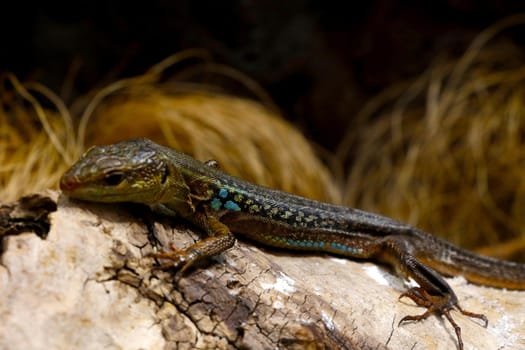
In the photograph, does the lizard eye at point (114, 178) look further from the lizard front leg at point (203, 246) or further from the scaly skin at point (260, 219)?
the lizard front leg at point (203, 246)

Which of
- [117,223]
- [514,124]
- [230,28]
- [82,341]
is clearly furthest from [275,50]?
[82,341]

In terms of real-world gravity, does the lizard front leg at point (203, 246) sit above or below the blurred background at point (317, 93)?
below

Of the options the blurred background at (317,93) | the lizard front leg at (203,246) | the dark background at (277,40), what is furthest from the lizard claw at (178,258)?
the dark background at (277,40)

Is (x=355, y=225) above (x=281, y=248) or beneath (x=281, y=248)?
above

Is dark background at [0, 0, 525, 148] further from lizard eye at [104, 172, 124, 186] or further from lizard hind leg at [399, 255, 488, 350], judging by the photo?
lizard eye at [104, 172, 124, 186]

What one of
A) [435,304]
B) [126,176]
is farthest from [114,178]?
[435,304]

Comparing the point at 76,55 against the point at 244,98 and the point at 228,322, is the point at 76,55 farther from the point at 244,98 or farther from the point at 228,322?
the point at 228,322

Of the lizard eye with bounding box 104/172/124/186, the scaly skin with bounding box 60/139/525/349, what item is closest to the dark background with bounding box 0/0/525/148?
the scaly skin with bounding box 60/139/525/349
